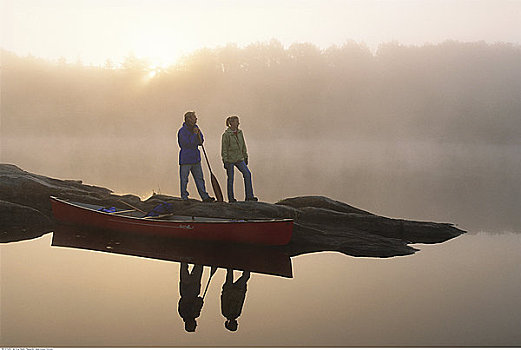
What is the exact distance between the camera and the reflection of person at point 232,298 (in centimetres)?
891

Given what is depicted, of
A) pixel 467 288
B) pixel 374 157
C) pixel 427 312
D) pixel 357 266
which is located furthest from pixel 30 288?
pixel 374 157

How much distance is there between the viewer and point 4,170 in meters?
17.8

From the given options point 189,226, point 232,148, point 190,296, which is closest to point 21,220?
point 189,226

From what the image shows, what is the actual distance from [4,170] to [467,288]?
49.2ft

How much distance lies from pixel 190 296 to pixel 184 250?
297cm

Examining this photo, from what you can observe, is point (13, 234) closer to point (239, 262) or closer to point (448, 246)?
point (239, 262)

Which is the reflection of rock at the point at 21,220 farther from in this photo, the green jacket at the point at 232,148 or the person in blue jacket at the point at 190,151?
the green jacket at the point at 232,148

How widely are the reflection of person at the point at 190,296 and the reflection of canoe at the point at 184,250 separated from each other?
64 centimetres

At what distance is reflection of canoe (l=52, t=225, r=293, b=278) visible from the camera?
11797mm

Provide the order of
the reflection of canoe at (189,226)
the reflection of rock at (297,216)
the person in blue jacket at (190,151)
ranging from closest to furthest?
the reflection of canoe at (189,226) → the reflection of rock at (297,216) → the person in blue jacket at (190,151)

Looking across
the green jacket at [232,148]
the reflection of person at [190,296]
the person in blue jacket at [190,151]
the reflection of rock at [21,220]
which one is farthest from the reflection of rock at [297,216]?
the reflection of person at [190,296]

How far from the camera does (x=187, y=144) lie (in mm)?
15219

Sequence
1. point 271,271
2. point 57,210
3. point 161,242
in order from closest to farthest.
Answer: point 271,271 < point 161,242 < point 57,210

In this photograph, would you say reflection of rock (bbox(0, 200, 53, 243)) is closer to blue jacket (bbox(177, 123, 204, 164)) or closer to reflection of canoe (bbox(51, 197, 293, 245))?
reflection of canoe (bbox(51, 197, 293, 245))
